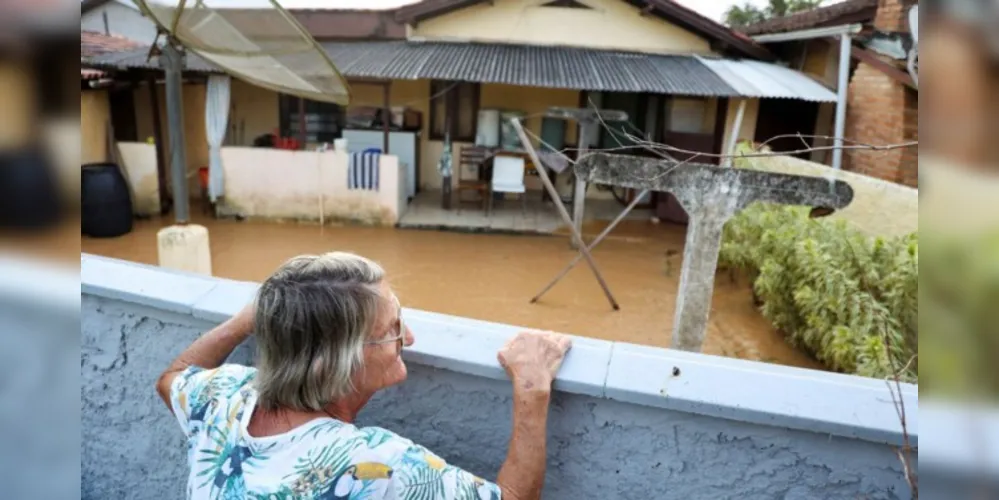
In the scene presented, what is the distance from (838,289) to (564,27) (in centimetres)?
754

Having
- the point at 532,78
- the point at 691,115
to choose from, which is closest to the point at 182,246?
the point at 532,78

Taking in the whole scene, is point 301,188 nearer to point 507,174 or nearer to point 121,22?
point 507,174

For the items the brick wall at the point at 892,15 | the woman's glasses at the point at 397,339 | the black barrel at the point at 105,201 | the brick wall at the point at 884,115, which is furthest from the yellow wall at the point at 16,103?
the black barrel at the point at 105,201

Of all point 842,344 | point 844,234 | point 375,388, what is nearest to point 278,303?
point 375,388

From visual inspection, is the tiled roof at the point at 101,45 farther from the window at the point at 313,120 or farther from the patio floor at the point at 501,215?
the patio floor at the point at 501,215

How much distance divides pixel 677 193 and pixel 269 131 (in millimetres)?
9798

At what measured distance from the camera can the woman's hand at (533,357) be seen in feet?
4.81

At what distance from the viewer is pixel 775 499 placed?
149 cm

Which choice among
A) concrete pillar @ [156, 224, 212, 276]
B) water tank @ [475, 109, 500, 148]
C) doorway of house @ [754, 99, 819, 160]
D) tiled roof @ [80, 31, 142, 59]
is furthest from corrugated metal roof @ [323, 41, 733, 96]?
concrete pillar @ [156, 224, 212, 276]

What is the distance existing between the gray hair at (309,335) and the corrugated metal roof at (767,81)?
868 cm

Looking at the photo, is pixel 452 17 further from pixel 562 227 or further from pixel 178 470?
pixel 178 470

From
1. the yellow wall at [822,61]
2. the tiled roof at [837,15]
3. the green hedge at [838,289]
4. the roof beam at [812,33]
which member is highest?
the tiled roof at [837,15]

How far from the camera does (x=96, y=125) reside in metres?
9.62

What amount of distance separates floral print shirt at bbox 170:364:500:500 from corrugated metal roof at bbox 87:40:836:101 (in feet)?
26.4
